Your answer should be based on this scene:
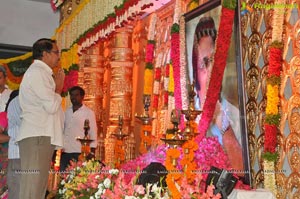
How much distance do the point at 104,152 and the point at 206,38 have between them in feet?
14.0

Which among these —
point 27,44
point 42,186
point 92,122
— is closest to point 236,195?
point 42,186

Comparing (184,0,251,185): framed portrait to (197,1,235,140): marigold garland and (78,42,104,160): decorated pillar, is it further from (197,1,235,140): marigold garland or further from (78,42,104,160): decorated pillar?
(78,42,104,160): decorated pillar

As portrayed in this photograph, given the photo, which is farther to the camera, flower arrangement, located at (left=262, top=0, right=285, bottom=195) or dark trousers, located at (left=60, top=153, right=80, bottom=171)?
dark trousers, located at (left=60, top=153, right=80, bottom=171)

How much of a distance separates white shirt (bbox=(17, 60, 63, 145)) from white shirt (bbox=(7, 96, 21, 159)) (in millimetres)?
241

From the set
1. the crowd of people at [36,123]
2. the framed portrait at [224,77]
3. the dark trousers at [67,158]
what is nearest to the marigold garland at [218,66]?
the framed portrait at [224,77]

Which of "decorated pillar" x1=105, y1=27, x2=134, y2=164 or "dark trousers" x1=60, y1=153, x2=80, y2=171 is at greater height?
"decorated pillar" x1=105, y1=27, x2=134, y2=164

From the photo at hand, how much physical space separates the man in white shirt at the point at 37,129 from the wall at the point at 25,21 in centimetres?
800

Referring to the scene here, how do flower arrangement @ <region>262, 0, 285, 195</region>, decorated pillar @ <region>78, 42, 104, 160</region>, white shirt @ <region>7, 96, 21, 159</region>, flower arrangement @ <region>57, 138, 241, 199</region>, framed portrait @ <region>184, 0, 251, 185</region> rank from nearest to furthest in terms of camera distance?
flower arrangement @ <region>57, 138, 241, 199</region> → flower arrangement @ <region>262, 0, 285, 195</region> → white shirt @ <region>7, 96, 21, 159</region> → framed portrait @ <region>184, 0, 251, 185</region> → decorated pillar @ <region>78, 42, 104, 160</region>

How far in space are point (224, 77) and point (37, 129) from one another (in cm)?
202

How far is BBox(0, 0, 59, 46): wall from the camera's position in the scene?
40.0 ft

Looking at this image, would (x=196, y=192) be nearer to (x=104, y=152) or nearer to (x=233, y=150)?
(x=233, y=150)

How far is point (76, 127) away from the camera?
7555mm

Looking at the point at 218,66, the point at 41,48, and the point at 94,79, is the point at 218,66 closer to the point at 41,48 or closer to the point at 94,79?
the point at 41,48

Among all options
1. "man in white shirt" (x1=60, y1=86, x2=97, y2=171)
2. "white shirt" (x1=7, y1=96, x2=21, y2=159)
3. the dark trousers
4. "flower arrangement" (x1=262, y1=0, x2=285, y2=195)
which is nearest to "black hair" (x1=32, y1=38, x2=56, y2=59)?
"white shirt" (x1=7, y1=96, x2=21, y2=159)
